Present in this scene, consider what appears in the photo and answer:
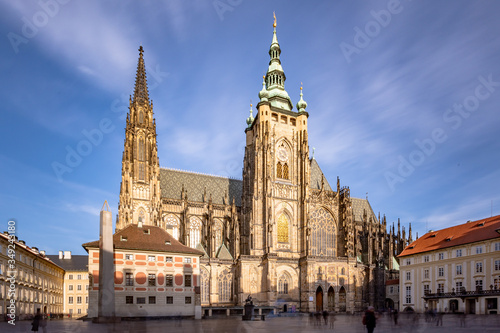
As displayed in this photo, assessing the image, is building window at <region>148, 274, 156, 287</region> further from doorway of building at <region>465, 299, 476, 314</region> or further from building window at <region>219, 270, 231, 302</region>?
doorway of building at <region>465, 299, 476, 314</region>

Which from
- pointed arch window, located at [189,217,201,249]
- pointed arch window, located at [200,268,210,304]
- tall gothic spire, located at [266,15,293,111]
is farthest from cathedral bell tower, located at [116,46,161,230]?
tall gothic spire, located at [266,15,293,111]

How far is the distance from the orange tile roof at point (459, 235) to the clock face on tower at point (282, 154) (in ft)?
77.7

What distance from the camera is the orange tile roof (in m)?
52.3

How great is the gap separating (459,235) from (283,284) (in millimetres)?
25519

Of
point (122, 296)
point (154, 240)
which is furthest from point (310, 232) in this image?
point (122, 296)

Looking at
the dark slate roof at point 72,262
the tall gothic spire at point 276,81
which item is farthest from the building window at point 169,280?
the dark slate roof at point 72,262

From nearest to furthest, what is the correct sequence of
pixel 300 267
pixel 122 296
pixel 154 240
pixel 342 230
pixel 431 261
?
1. pixel 122 296
2. pixel 154 240
3. pixel 431 261
4. pixel 300 267
5. pixel 342 230

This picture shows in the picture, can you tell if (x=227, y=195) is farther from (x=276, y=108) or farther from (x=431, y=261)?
(x=431, y=261)

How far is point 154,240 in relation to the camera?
4650cm

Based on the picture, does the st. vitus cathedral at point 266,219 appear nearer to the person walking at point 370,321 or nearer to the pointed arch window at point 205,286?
the pointed arch window at point 205,286

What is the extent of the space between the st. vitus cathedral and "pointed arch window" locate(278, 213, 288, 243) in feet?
0.57

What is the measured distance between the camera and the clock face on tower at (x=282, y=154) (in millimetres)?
70312

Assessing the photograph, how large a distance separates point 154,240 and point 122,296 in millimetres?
6704

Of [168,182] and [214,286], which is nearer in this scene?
[214,286]
